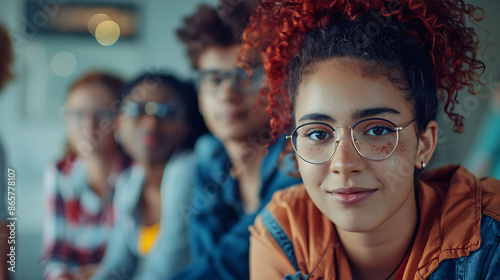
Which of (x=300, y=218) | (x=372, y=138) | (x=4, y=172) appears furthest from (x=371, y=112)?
(x=4, y=172)

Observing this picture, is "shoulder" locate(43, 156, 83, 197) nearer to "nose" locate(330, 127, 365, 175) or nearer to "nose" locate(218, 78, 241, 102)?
"nose" locate(218, 78, 241, 102)

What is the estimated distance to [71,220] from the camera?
57.1 inches

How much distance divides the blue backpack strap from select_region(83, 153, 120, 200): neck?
2.32 ft

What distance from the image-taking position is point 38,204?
1434 mm

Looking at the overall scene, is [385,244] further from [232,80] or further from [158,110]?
[158,110]

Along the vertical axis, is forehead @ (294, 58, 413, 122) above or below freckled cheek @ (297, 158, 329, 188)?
above

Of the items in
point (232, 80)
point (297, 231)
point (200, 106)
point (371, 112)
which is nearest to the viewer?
point (371, 112)

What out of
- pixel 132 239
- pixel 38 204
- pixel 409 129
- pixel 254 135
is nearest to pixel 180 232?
pixel 132 239

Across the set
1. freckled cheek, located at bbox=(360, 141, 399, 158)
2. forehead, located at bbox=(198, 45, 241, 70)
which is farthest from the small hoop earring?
freckled cheek, located at bbox=(360, 141, 399, 158)

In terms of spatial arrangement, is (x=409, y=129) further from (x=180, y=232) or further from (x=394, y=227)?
(x=180, y=232)

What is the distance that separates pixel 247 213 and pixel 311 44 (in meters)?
0.56

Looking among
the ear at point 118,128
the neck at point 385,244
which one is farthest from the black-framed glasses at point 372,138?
the ear at point 118,128

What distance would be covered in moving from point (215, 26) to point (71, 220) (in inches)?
29.8

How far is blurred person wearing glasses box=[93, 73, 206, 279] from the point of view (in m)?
1.32
